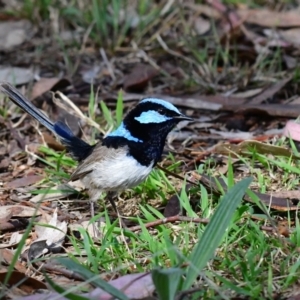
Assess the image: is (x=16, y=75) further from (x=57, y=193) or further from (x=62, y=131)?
(x=57, y=193)

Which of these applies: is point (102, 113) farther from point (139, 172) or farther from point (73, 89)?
point (139, 172)

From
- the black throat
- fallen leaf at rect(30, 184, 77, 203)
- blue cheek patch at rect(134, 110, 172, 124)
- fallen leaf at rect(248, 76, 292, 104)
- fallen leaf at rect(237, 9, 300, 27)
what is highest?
blue cheek patch at rect(134, 110, 172, 124)

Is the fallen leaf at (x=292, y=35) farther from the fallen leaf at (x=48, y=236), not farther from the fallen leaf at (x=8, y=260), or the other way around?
the fallen leaf at (x=8, y=260)

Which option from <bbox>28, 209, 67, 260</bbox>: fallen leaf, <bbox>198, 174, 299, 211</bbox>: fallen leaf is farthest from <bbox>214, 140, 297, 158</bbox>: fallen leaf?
<bbox>28, 209, 67, 260</bbox>: fallen leaf

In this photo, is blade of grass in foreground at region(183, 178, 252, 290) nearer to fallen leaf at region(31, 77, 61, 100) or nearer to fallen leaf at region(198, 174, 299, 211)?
fallen leaf at region(198, 174, 299, 211)

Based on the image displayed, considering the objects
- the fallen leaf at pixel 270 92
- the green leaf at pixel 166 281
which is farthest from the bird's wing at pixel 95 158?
the fallen leaf at pixel 270 92

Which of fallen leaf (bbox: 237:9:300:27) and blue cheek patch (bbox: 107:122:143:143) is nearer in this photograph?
blue cheek patch (bbox: 107:122:143:143)
